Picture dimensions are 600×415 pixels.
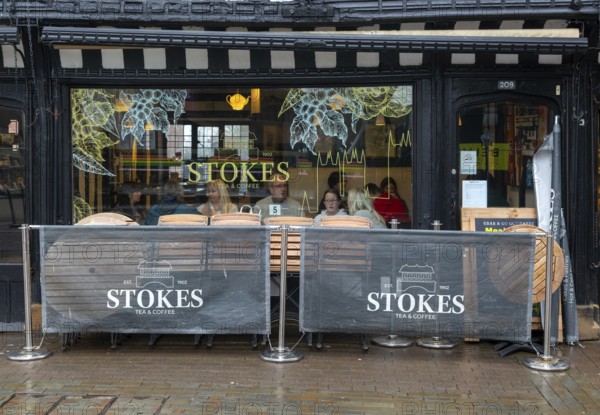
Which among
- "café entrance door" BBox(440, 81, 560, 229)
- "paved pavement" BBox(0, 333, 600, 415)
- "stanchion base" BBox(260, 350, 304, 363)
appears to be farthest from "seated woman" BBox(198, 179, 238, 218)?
"café entrance door" BBox(440, 81, 560, 229)

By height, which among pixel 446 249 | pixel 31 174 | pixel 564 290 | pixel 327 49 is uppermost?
pixel 327 49

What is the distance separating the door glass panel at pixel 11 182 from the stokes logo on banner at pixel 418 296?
4573 millimetres

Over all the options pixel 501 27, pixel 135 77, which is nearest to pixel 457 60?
pixel 501 27

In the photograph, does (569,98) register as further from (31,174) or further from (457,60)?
(31,174)

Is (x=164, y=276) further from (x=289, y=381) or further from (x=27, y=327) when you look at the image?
(x=289, y=381)

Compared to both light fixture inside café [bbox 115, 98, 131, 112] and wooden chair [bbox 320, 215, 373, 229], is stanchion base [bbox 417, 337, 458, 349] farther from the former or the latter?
light fixture inside café [bbox 115, 98, 131, 112]

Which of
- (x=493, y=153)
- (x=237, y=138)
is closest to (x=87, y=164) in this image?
(x=237, y=138)

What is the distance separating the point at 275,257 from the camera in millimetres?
7750

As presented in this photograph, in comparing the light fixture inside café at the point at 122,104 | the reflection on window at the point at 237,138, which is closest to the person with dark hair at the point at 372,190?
the reflection on window at the point at 237,138

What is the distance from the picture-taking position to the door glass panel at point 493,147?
8586 millimetres

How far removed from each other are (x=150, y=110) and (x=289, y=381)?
414 cm

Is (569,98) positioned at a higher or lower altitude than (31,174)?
higher

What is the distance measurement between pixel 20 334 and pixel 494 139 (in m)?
5.94

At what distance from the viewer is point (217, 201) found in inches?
360
